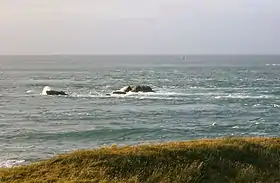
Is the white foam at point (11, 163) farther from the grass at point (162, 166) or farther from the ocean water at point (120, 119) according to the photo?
the grass at point (162, 166)

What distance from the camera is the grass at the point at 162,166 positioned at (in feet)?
48.1

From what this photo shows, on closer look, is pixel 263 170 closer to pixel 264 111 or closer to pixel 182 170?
pixel 182 170

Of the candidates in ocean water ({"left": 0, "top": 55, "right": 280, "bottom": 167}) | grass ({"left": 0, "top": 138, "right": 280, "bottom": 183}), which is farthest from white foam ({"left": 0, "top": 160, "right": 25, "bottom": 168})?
grass ({"left": 0, "top": 138, "right": 280, "bottom": 183})

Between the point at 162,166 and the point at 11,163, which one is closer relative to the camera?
the point at 162,166

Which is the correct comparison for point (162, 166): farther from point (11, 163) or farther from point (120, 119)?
point (120, 119)

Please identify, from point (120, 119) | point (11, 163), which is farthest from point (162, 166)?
point (120, 119)

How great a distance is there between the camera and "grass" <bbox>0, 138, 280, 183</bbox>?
14.7m

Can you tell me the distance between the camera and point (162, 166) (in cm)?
1541

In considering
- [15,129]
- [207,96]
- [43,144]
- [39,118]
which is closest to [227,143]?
[43,144]

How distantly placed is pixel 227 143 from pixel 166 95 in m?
68.1

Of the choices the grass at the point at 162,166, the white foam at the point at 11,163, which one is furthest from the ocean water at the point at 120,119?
the grass at the point at 162,166

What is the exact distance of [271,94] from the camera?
3477 inches

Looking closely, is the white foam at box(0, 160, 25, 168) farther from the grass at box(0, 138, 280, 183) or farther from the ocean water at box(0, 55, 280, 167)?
the grass at box(0, 138, 280, 183)

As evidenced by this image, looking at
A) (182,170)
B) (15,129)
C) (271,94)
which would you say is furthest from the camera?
(271,94)
